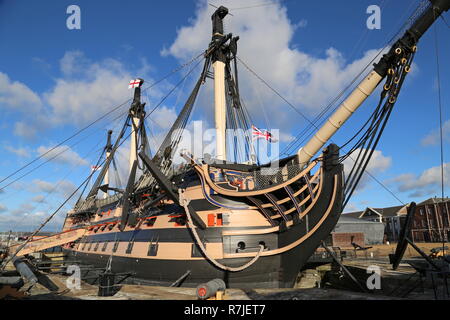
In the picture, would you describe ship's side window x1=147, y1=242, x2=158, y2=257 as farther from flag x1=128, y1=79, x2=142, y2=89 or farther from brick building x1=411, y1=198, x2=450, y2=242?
brick building x1=411, y1=198, x2=450, y2=242

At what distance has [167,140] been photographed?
68.3 ft

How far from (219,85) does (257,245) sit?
11160 mm

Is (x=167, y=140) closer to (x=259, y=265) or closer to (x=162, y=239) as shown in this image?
(x=162, y=239)

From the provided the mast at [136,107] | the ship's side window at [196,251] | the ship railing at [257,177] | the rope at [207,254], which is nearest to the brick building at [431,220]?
the ship railing at [257,177]

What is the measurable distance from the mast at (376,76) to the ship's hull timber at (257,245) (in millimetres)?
1315

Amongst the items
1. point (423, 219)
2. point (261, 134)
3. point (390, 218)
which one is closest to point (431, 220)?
point (423, 219)

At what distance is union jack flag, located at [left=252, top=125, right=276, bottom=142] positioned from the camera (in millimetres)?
22094

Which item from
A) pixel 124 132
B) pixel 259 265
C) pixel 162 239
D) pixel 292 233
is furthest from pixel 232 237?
pixel 124 132

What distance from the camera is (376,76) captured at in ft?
37.7

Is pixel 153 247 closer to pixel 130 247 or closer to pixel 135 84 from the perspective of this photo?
pixel 130 247

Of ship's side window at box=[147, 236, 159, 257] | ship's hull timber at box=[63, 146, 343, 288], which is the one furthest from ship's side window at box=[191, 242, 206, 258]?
ship's side window at box=[147, 236, 159, 257]

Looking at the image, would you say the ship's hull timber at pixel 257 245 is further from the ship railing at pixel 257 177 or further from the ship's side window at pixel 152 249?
the ship railing at pixel 257 177

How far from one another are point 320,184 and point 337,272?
9.82 m
